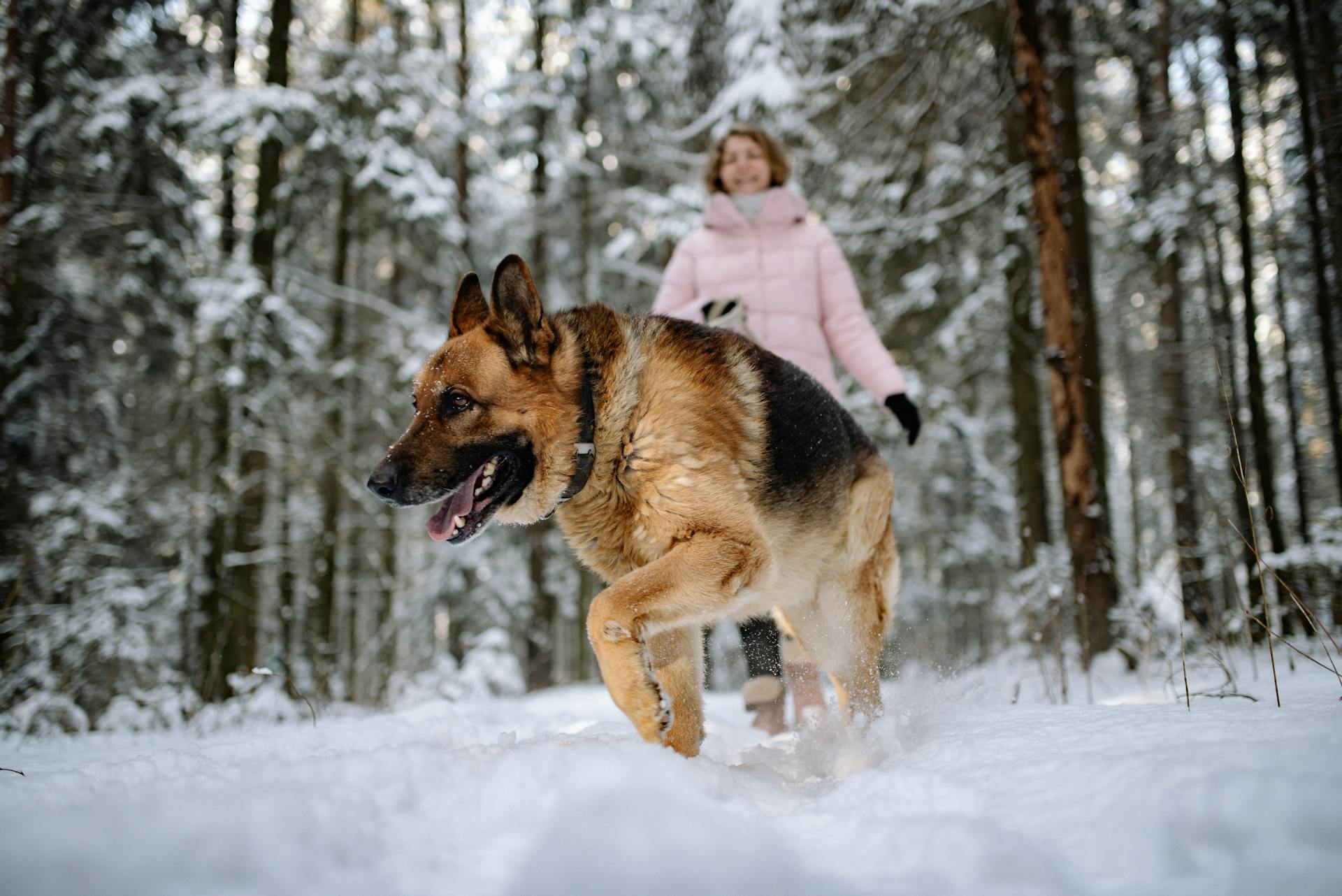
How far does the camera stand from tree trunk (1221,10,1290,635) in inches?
307

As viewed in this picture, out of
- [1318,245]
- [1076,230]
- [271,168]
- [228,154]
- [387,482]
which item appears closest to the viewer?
[387,482]

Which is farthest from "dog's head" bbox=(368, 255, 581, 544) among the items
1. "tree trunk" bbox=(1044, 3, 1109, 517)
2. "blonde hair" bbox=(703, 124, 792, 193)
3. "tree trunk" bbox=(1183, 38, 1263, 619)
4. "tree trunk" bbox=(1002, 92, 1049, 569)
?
"tree trunk" bbox=(1002, 92, 1049, 569)

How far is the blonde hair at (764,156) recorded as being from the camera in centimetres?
405

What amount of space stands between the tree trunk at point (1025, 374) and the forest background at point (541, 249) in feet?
0.15

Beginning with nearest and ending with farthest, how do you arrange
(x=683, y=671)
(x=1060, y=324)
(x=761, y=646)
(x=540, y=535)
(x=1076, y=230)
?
(x=683, y=671) < (x=761, y=646) < (x=1060, y=324) < (x=1076, y=230) < (x=540, y=535)

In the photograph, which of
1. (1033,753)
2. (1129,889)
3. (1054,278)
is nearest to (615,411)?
(1033,753)

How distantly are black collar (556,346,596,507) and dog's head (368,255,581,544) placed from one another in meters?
0.02

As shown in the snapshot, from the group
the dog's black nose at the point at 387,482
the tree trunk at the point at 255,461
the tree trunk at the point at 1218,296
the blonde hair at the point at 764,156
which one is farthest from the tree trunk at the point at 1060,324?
the tree trunk at the point at 255,461

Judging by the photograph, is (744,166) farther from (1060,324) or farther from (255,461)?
(255,461)

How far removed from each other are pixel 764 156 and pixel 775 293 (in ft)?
2.76

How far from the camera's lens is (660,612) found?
2232 millimetres

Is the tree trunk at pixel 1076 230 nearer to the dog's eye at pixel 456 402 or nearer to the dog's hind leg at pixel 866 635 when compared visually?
the dog's hind leg at pixel 866 635

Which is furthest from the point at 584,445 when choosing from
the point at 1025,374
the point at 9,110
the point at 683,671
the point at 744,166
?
the point at 1025,374

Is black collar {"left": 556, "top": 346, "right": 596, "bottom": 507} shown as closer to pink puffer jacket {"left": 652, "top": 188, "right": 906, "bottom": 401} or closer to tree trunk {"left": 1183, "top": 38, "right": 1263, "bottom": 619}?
pink puffer jacket {"left": 652, "top": 188, "right": 906, "bottom": 401}
